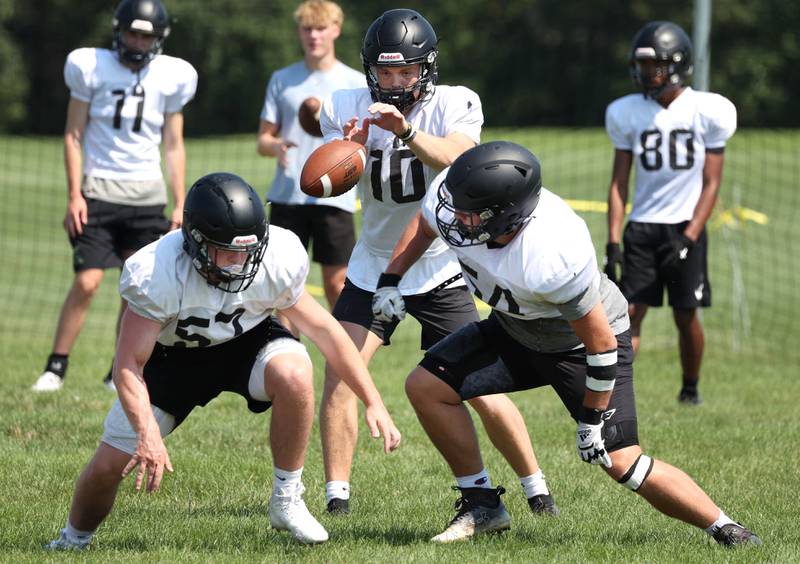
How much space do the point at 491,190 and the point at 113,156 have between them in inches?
150

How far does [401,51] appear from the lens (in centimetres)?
518

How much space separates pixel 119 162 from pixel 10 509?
9.58 feet

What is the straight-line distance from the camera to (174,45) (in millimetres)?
33312

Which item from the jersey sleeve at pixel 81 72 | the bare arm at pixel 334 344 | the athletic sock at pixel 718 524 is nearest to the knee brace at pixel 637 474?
the athletic sock at pixel 718 524

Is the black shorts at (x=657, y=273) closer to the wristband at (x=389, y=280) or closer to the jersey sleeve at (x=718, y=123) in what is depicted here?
the jersey sleeve at (x=718, y=123)


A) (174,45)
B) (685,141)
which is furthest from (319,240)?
(174,45)

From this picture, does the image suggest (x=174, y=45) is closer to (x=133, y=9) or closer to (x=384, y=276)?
(x=133, y=9)

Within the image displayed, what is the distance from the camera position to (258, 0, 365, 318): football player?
7730mm

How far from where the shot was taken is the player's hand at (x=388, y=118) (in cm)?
492

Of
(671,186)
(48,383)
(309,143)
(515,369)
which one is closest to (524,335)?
(515,369)

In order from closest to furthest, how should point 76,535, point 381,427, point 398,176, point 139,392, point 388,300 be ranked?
point 139,392 < point 381,427 < point 76,535 < point 388,300 < point 398,176

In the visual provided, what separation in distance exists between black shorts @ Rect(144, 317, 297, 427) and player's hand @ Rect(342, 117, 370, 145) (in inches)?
37.6

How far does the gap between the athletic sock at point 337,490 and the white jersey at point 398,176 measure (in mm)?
837

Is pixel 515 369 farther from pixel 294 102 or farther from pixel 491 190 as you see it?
pixel 294 102
